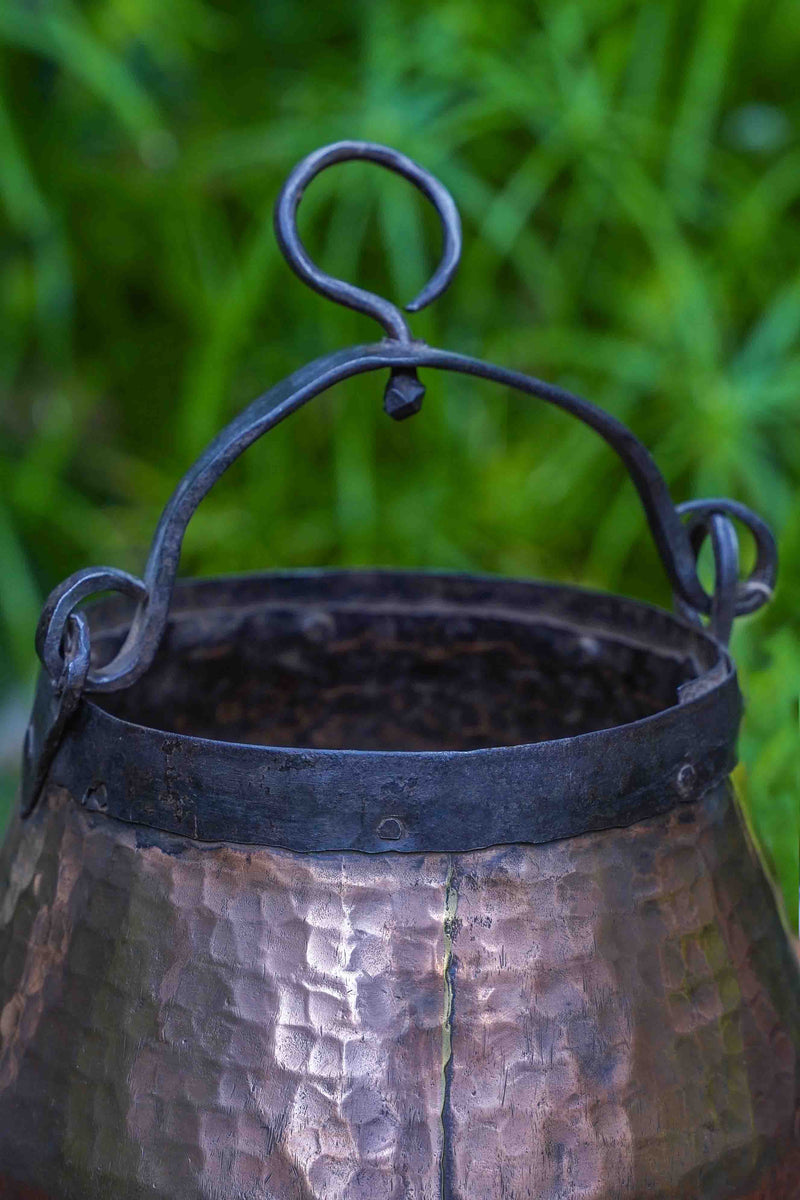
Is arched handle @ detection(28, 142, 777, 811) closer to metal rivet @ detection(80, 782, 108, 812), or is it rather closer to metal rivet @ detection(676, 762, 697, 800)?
metal rivet @ detection(80, 782, 108, 812)

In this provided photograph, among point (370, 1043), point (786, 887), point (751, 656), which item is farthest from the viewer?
point (751, 656)

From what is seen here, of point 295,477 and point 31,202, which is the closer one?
point 31,202

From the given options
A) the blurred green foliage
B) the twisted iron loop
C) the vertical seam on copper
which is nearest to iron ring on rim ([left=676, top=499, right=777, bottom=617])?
the twisted iron loop

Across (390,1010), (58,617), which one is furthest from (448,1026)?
(58,617)

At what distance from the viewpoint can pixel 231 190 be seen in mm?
2209

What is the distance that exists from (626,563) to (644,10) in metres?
0.80

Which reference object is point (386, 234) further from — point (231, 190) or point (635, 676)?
point (635, 676)

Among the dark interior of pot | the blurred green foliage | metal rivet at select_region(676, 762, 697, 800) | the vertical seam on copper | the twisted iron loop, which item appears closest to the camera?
the vertical seam on copper

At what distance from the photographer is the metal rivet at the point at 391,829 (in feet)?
2.34

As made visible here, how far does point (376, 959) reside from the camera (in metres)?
0.70

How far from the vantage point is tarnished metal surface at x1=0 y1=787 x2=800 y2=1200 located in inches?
27.1

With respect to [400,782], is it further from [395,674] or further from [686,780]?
[395,674]

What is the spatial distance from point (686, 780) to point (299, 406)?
31cm

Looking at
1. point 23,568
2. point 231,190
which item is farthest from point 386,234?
point 23,568
